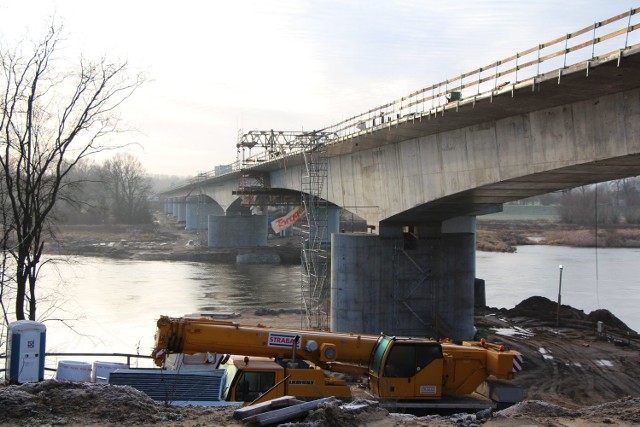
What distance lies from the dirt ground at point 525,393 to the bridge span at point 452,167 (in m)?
4.05

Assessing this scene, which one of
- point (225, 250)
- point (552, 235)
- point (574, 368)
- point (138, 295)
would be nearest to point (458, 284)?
point (574, 368)

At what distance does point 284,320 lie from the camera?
32938 millimetres

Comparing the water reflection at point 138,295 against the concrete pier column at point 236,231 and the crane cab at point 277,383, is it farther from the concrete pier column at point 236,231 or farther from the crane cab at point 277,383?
the concrete pier column at point 236,231

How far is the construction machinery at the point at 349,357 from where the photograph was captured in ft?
44.3

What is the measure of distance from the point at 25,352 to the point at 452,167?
45.2 ft

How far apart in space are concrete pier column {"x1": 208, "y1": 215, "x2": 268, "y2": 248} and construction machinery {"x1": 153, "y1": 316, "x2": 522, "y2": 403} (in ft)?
203

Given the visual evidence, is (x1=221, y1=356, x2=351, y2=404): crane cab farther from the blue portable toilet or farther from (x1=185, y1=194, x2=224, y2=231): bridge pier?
(x1=185, y1=194, x2=224, y2=231): bridge pier

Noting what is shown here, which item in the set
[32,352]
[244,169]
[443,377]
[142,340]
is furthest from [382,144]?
[244,169]

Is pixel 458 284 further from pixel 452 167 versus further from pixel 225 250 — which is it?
pixel 225 250

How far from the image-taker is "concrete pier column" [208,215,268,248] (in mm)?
76062

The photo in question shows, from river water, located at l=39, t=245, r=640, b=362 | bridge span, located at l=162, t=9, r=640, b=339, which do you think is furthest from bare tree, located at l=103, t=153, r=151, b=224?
bridge span, located at l=162, t=9, r=640, b=339

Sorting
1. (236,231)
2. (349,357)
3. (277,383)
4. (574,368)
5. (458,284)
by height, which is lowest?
(574,368)

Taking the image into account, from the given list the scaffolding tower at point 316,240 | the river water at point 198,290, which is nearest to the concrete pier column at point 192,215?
the river water at point 198,290

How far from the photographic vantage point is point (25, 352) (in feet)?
41.1
